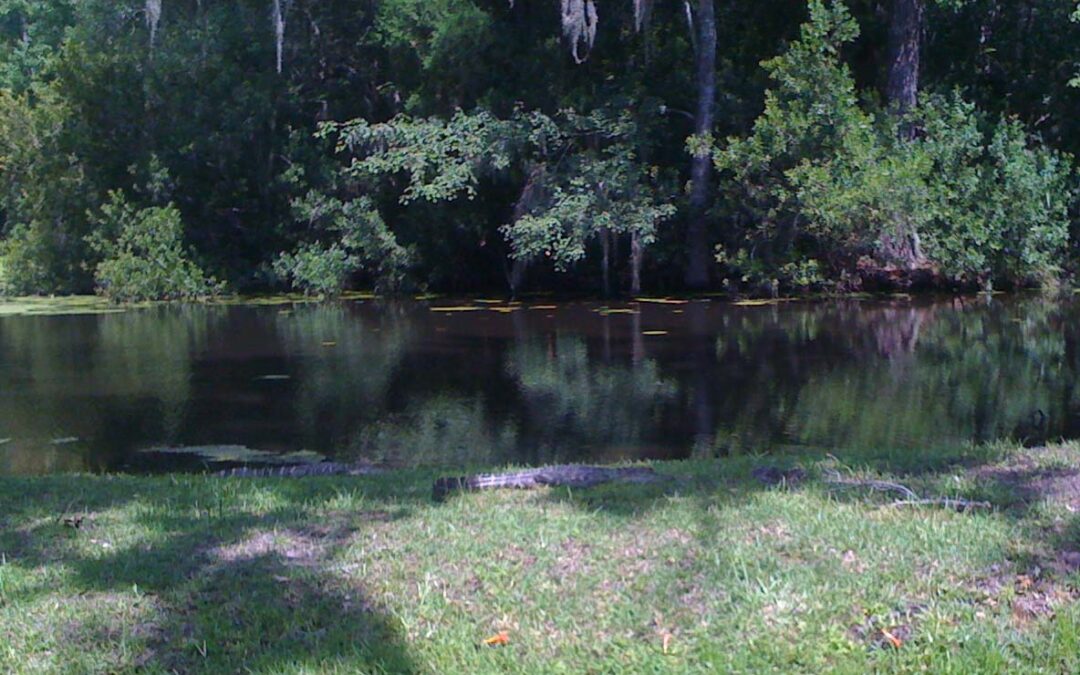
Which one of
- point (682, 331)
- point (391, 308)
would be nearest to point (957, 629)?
point (682, 331)

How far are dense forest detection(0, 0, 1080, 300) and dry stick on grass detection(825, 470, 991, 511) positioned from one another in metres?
16.4

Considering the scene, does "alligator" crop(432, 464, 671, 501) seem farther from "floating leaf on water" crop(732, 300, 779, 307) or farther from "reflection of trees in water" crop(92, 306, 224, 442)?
"floating leaf on water" crop(732, 300, 779, 307)

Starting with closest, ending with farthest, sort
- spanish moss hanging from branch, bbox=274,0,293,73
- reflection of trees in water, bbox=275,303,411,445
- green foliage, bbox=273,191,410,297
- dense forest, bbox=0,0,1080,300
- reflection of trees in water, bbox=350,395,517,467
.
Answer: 1. reflection of trees in water, bbox=350,395,517,467
2. reflection of trees in water, bbox=275,303,411,445
3. dense forest, bbox=0,0,1080,300
4. spanish moss hanging from branch, bbox=274,0,293,73
5. green foliage, bbox=273,191,410,297

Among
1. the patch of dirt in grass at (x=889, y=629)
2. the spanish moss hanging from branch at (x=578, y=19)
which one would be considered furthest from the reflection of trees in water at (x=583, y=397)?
the spanish moss hanging from branch at (x=578, y=19)

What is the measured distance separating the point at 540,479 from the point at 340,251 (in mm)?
21480

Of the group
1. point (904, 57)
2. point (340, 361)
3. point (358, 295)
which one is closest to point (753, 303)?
point (904, 57)

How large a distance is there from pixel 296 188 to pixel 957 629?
26.1 metres

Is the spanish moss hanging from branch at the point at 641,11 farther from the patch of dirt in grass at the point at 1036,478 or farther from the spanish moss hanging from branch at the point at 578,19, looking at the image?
the patch of dirt in grass at the point at 1036,478

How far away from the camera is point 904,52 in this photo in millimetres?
24875

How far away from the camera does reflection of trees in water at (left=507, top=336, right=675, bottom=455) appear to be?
35.5 ft

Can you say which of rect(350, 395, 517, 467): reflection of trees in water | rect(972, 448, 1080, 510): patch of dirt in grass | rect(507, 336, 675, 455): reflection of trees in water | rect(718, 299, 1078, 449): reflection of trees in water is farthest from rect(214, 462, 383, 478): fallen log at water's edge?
rect(972, 448, 1080, 510): patch of dirt in grass

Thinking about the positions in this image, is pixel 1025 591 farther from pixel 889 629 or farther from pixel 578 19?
pixel 578 19

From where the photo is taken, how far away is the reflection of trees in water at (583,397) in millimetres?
10820

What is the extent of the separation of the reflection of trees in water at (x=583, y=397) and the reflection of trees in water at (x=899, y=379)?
0.88 metres
